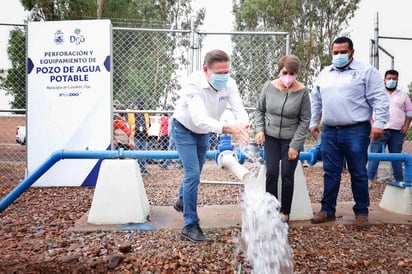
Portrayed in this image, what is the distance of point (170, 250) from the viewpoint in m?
3.36

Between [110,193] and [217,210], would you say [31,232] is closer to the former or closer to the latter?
[110,193]

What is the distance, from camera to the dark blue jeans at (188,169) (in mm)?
3596

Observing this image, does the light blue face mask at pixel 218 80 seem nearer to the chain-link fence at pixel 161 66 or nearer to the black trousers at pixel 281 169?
the black trousers at pixel 281 169

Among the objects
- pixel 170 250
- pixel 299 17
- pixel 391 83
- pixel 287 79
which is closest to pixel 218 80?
pixel 287 79

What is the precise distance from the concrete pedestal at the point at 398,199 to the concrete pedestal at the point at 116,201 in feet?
9.64

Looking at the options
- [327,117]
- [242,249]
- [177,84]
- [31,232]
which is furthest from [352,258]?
[177,84]

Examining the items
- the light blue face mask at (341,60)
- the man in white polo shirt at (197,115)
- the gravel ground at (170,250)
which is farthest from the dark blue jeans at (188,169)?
the light blue face mask at (341,60)

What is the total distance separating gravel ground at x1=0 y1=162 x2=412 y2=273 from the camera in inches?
119

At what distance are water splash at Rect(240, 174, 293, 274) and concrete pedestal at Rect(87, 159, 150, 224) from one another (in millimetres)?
1232

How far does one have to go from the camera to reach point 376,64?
6766 millimetres

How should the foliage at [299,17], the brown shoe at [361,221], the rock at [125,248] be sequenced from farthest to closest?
the foliage at [299,17] < the brown shoe at [361,221] < the rock at [125,248]

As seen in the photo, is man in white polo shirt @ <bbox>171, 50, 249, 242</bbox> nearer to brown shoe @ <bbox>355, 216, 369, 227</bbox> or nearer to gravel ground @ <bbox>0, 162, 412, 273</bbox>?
gravel ground @ <bbox>0, 162, 412, 273</bbox>

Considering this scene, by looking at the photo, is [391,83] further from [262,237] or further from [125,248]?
[125,248]

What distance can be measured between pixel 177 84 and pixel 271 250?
12.7ft
